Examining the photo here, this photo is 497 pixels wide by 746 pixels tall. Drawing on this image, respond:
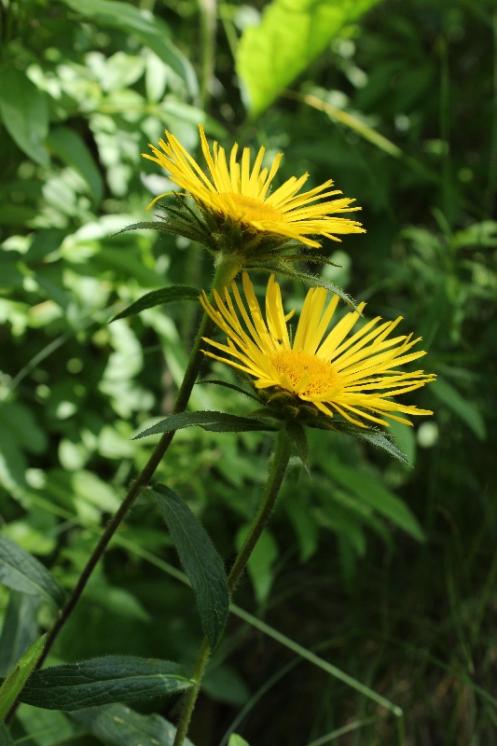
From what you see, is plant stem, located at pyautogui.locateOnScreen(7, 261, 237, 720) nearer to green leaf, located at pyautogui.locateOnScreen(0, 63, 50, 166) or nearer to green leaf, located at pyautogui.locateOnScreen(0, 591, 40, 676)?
green leaf, located at pyautogui.locateOnScreen(0, 591, 40, 676)

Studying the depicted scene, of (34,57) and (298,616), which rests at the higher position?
(34,57)

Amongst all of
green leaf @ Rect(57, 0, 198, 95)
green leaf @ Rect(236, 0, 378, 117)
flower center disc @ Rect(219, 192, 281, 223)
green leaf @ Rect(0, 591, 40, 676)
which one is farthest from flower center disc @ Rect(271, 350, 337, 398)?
green leaf @ Rect(236, 0, 378, 117)

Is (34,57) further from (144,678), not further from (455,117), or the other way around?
(455,117)

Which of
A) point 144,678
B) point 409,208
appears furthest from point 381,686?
point 409,208

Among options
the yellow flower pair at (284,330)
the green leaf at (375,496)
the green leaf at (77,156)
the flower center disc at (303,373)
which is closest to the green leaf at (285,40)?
the green leaf at (77,156)

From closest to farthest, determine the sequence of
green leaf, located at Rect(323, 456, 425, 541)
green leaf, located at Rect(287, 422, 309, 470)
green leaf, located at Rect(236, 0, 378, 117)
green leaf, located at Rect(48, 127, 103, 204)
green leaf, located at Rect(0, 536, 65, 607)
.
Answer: green leaf, located at Rect(287, 422, 309, 470), green leaf, located at Rect(0, 536, 65, 607), green leaf, located at Rect(48, 127, 103, 204), green leaf, located at Rect(323, 456, 425, 541), green leaf, located at Rect(236, 0, 378, 117)

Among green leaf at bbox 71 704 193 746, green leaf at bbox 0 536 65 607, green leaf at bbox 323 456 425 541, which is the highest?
green leaf at bbox 323 456 425 541

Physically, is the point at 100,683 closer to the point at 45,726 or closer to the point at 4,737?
the point at 4,737
